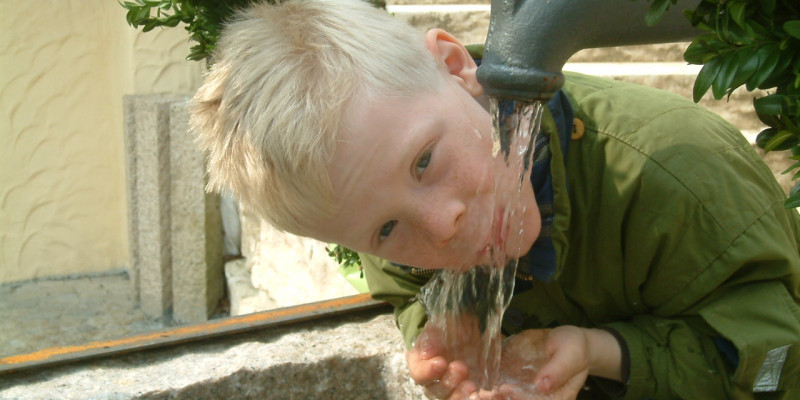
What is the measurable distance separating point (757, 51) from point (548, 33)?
197 millimetres

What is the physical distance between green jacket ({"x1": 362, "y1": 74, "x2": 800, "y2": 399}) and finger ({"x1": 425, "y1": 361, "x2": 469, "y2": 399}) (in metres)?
0.22

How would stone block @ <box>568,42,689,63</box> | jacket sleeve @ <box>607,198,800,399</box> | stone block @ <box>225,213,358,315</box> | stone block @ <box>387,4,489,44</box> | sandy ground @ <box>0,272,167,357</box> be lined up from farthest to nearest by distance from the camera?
sandy ground @ <box>0,272,167,357</box>, stone block @ <box>225,213,358,315</box>, stone block @ <box>387,4,489,44</box>, stone block @ <box>568,42,689,63</box>, jacket sleeve @ <box>607,198,800,399</box>

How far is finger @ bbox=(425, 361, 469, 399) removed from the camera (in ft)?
3.91

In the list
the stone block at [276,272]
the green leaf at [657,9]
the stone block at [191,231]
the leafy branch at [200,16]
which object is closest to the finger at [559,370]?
the green leaf at [657,9]

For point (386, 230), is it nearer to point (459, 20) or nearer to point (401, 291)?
point (401, 291)

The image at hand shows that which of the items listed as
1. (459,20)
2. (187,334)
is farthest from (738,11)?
(459,20)

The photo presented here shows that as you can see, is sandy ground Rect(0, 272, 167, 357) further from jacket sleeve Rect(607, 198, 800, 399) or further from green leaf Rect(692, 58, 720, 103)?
green leaf Rect(692, 58, 720, 103)

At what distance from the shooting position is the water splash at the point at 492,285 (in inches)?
39.0

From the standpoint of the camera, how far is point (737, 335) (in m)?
1.08

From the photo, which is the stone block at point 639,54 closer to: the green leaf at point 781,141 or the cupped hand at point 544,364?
the cupped hand at point 544,364

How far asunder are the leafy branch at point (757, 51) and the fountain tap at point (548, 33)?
4.8 inches

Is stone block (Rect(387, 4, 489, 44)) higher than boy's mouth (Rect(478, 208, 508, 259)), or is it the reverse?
stone block (Rect(387, 4, 489, 44))

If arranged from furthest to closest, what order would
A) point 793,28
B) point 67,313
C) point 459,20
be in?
point 67,313, point 459,20, point 793,28

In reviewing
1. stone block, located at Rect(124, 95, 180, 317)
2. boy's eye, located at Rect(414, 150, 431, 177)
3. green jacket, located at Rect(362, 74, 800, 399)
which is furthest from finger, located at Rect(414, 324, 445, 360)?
stone block, located at Rect(124, 95, 180, 317)
